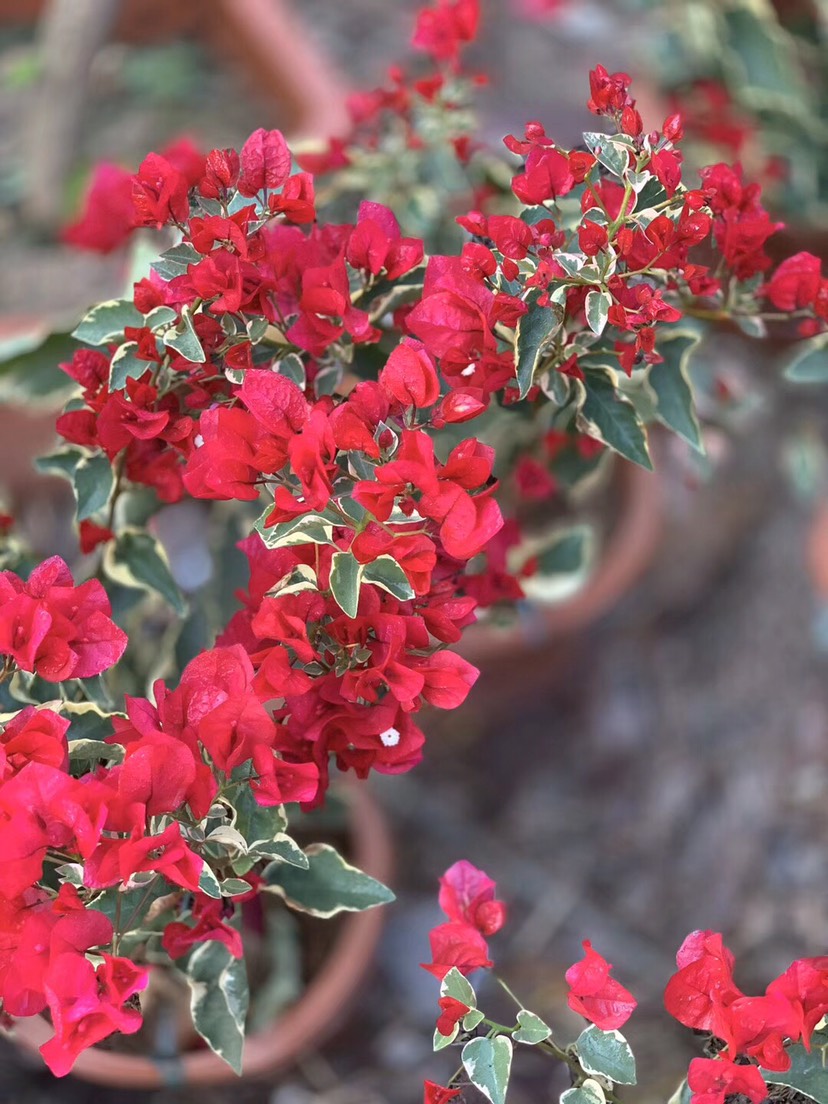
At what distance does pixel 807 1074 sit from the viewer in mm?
589

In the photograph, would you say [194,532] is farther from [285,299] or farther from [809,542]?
[809,542]

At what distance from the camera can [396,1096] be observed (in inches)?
42.7

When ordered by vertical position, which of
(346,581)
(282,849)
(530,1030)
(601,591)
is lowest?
(601,591)

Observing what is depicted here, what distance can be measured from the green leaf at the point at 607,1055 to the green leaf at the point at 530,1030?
0.02 metres

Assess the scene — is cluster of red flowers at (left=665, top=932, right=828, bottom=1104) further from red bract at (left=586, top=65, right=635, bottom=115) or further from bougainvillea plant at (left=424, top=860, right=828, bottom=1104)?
red bract at (left=586, top=65, right=635, bottom=115)

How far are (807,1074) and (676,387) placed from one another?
1.29 feet

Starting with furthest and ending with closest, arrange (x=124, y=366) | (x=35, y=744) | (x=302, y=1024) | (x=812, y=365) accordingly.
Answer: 1. (x=302, y=1024)
2. (x=812, y=365)
3. (x=124, y=366)
4. (x=35, y=744)

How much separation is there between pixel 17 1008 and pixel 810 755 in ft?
3.24

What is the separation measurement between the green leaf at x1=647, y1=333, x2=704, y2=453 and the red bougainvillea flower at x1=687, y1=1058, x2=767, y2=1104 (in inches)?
13.7

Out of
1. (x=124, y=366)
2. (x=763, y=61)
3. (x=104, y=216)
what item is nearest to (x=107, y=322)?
(x=124, y=366)

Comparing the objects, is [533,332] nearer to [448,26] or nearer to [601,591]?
[448,26]

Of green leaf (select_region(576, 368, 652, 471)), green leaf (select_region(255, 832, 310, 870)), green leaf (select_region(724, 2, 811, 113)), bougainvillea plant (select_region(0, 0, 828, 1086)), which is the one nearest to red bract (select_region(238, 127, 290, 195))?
bougainvillea plant (select_region(0, 0, 828, 1086))

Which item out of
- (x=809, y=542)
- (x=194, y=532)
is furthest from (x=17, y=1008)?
(x=809, y=542)

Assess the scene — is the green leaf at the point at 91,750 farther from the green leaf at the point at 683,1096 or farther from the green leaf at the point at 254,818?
the green leaf at the point at 683,1096
